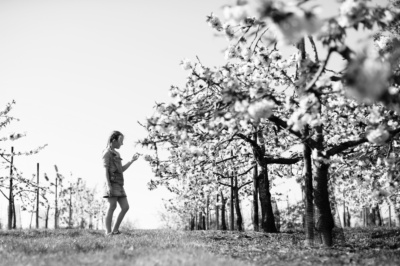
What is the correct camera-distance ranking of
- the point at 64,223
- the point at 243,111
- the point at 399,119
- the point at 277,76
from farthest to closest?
1. the point at 64,223
2. the point at 277,76
3. the point at 399,119
4. the point at 243,111

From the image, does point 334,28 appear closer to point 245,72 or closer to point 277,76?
point 245,72

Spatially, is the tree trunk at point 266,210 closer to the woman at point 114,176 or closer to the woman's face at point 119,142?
the woman at point 114,176

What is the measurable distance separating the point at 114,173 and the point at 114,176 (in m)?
0.08

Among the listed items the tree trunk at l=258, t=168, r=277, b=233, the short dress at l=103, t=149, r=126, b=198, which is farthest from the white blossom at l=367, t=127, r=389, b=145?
the tree trunk at l=258, t=168, r=277, b=233

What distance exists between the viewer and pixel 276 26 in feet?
11.4

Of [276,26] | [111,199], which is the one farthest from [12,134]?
[276,26]

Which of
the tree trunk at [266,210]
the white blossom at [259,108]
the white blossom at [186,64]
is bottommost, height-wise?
the tree trunk at [266,210]

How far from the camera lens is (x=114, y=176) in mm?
8703

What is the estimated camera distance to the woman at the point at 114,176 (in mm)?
8555

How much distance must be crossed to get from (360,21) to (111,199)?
680 centimetres

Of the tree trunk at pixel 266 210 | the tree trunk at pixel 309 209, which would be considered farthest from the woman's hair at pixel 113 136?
the tree trunk at pixel 266 210

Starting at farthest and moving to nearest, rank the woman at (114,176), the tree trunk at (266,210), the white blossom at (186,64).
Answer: the tree trunk at (266,210) < the woman at (114,176) < the white blossom at (186,64)

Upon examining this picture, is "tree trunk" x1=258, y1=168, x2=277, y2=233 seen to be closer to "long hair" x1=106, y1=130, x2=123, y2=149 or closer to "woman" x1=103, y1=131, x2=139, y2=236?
"woman" x1=103, y1=131, x2=139, y2=236

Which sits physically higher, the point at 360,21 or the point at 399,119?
the point at 360,21
